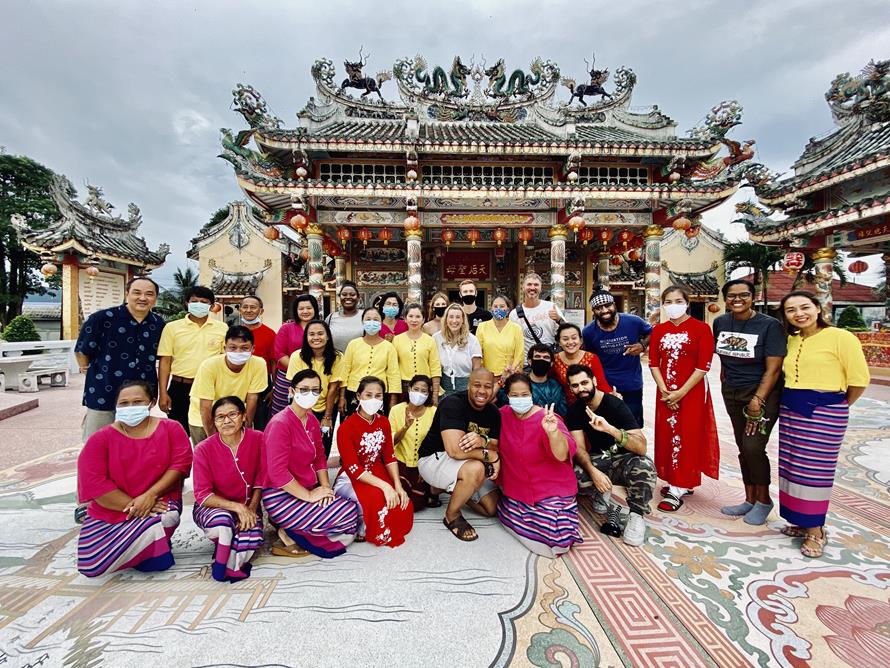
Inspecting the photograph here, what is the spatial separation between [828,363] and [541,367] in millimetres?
1874

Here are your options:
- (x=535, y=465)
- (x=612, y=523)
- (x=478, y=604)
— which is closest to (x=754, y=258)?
(x=612, y=523)

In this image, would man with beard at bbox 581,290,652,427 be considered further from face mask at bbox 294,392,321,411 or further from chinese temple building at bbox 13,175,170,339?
chinese temple building at bbox 13,175,170,339

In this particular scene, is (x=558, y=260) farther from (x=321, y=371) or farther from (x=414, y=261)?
(x=321, y=371)

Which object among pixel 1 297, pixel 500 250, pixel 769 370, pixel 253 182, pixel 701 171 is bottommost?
pixel 769 370

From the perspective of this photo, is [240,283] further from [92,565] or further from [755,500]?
[755,500]

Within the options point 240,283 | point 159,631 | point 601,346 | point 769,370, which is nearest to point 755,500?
point 769,370

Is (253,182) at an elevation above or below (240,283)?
above

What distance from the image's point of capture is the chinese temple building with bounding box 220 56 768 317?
10.3 metres

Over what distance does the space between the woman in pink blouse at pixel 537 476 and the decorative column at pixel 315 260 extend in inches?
327

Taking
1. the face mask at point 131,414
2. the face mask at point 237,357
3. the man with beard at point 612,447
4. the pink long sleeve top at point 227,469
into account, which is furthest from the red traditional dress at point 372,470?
the man with beard at point 612,447

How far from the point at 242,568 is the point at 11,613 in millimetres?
1094

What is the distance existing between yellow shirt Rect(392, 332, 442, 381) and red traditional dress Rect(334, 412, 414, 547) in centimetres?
82

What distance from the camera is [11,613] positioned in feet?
6.48

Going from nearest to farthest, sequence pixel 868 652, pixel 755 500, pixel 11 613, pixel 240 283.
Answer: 1. pixel 868 652
2. pixel 11 613
3. pixel 755 500
4. pixel 240 283
